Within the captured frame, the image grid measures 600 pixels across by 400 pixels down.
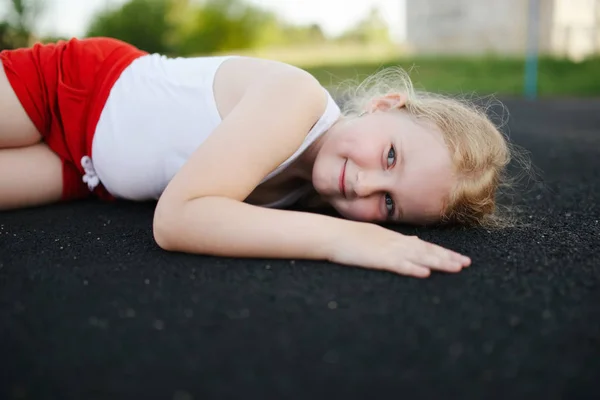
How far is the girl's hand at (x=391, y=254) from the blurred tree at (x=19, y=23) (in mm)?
5287

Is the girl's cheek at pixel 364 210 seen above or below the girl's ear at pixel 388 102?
below

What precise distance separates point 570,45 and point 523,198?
7289 millimetres

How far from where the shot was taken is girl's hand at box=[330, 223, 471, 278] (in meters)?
0.99

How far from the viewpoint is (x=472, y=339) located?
2.49 ft

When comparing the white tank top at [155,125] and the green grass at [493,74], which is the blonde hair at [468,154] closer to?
the white tank top at [155,125]

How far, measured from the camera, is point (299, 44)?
1029 centimetres

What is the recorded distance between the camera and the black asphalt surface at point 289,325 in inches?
25.8

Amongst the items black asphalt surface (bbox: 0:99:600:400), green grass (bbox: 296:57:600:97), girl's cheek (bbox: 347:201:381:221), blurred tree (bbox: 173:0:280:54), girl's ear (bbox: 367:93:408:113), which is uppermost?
girl's ear (bbox: 367:93:408:113)

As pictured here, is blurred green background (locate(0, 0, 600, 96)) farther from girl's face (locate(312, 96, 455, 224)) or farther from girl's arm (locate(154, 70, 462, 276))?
girl's arm (locate(154, 70, 462, 276))

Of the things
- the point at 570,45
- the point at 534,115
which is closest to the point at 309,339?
the point at 534,115

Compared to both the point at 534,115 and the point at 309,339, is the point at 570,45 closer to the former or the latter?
the point at 534,115

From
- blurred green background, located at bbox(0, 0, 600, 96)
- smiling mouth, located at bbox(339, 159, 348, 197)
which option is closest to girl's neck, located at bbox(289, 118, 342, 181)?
smiling mouth, located at bbox(339, 159, 348, 197)

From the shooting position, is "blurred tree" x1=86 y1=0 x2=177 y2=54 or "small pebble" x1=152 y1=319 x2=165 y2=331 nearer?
"small pebble" x1=152 y1=319 x2=165 y2=331

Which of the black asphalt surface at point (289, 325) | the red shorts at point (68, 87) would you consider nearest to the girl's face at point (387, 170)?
the black asphalt surface at point (289, 325)
